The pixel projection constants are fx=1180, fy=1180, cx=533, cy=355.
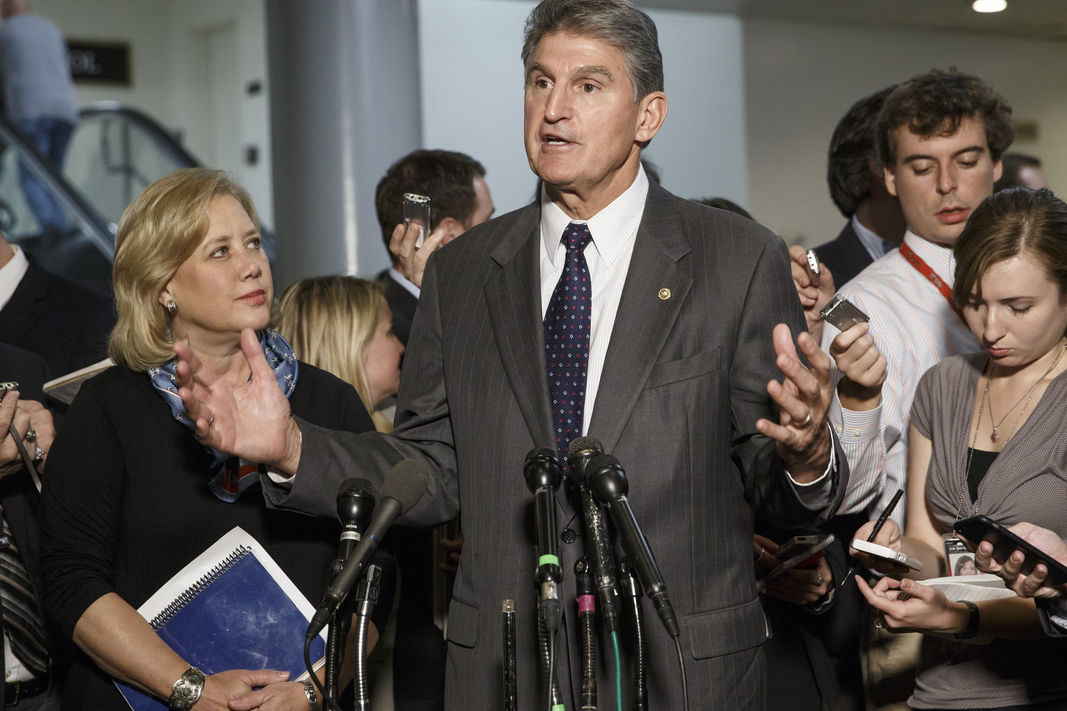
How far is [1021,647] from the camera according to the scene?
230 centimetres

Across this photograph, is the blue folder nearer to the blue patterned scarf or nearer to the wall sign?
the blue patterned scarf

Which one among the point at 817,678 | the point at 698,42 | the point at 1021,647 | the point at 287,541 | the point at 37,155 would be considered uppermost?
the point at 698,42

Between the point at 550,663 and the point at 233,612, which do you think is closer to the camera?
the point at 550,663

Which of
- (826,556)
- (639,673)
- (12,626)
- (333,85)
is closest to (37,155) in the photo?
(333,85)

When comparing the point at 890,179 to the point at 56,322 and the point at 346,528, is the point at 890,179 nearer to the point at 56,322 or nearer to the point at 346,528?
the point at 346,528

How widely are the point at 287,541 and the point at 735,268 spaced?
3.51 feet

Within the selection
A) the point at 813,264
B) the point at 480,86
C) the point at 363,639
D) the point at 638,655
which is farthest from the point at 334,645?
the point at 480,86

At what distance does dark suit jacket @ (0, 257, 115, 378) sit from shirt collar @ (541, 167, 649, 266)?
5.16 feet

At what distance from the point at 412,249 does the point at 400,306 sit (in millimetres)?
359

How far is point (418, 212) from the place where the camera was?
3.20 m

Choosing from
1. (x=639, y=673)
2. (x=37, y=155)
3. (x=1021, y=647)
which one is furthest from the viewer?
(x=37, y=155)

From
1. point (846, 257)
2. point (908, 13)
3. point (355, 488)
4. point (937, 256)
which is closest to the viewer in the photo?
point (355, 488)

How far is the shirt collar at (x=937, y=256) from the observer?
113 inches

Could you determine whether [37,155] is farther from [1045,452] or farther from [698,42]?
[1045,452]
